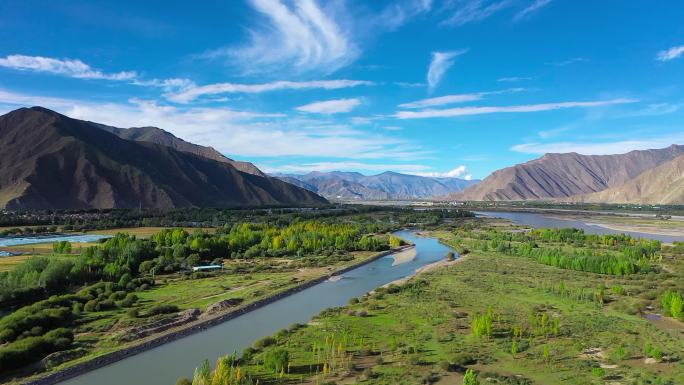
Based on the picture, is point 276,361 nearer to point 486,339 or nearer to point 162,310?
point 486,339

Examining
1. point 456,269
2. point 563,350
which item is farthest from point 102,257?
point 563,350

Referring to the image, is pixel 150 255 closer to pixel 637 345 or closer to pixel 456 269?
pixel 456 269

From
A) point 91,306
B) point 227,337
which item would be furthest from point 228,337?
point 91,306

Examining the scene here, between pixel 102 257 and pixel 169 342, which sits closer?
pixel 169 342

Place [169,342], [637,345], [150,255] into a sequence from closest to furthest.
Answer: [637,345]
[169,342]
[150,255]

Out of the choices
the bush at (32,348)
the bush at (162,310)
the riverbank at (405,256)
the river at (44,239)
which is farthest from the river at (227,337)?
the river at (44,239)

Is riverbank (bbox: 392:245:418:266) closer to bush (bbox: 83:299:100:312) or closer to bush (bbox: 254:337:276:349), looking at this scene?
bush (bbox: 254:337:276:349)

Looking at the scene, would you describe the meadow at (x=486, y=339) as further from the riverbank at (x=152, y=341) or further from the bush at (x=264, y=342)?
the riverbank at (x=152, y=341)
